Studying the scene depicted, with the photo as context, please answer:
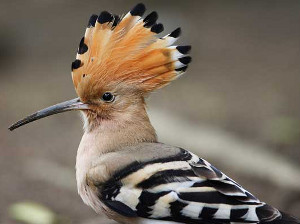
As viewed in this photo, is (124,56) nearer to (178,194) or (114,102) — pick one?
(114,102)

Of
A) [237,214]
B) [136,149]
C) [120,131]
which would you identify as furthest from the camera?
[120,131]

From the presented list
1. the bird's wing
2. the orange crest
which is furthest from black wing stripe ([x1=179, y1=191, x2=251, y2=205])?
the orange crest

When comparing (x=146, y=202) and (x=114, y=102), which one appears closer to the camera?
(x=146, y=202)

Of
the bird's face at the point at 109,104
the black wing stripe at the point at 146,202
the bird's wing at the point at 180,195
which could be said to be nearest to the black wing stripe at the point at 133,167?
the bird's wing at the point at 180,195

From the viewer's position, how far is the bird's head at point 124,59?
2824mm

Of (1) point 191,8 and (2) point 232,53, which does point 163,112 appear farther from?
(1) point 191,8

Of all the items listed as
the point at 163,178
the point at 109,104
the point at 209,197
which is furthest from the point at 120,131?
the point at 209,197

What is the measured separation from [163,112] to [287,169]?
148cm

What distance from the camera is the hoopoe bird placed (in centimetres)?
251

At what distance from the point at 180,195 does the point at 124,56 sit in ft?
2.08

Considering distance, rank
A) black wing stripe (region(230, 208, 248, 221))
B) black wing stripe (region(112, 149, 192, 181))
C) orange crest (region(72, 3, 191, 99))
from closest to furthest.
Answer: black wing stripe (region(230, 208, 248, 221)), black wing stripe (region(112, 149, 192, 181)), orange crest (region(72, 3, 191, 99))

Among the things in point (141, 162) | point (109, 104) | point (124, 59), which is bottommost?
point (141, 162)

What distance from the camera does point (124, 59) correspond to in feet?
9.29

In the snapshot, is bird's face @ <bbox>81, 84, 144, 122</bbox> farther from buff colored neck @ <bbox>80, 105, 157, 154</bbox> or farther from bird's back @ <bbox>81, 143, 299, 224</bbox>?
bird's back @ <bbox>81, 143, 299, 224</bbox>
